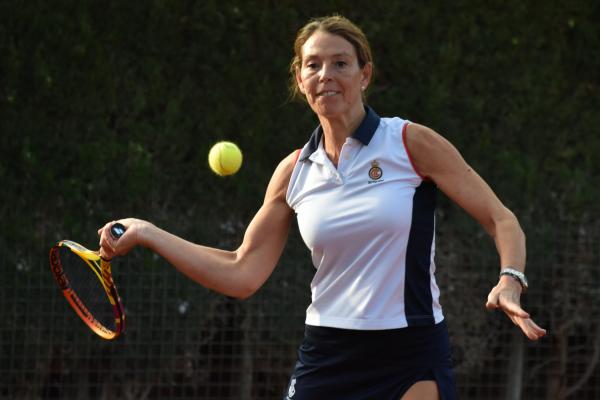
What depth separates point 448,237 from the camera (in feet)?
22.9

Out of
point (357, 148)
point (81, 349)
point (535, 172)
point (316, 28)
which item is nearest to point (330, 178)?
point (357, 148)

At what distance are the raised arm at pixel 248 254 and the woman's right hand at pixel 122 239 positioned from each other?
0.19 ft

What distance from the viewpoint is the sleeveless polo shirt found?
313 centimetres

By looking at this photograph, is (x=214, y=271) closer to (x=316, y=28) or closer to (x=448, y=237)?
(x=316, y=28)

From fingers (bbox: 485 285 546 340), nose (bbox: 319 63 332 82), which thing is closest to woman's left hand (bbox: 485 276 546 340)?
fingers (bbox: 485 285 546 340)

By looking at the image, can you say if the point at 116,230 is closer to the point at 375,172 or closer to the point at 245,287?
the point at 245,287

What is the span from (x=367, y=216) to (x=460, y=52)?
410 centimetres

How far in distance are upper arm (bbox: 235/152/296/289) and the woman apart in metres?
0.11

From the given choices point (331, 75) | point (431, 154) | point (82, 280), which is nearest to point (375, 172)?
point (431, 154)

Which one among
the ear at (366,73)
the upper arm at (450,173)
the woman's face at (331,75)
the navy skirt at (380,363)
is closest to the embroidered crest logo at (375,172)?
the upper arm at (450,173)

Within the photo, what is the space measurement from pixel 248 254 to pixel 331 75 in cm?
65

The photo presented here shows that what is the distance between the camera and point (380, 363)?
10.3 feet

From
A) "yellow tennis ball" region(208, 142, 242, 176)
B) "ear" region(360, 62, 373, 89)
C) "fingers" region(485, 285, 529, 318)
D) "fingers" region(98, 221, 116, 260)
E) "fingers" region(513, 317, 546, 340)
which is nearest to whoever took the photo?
"fingers" region(513, 317, 546, 340)

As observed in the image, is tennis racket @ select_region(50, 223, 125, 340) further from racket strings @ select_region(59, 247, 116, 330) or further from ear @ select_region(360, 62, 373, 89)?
ear @ select_region(360, 62, 373, 89)
